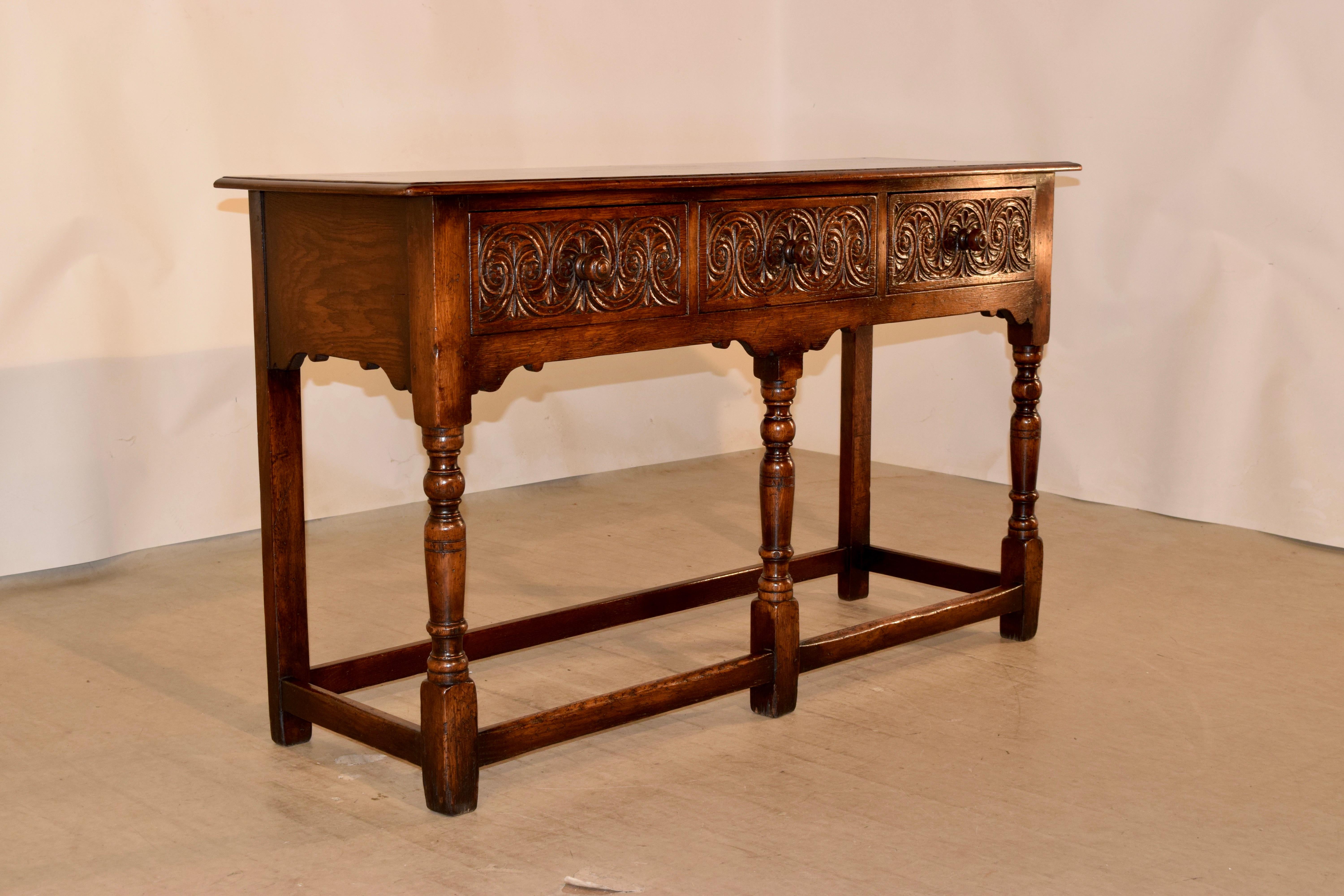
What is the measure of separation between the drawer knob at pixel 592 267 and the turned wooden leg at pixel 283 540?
674 mm

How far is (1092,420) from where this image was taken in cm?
536

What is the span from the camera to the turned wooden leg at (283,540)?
9.64ft

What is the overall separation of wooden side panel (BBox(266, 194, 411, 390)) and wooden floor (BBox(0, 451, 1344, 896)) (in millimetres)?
844

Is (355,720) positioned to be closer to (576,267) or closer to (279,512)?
(279,512)

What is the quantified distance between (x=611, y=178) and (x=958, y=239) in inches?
43.1

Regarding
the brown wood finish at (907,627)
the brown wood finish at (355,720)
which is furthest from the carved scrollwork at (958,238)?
the brown wood finish at (355,720)

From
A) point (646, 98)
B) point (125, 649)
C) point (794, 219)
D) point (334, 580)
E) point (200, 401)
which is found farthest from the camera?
point (646, 98)

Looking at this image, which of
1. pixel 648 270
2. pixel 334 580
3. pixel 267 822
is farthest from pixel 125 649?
pixel 648 270

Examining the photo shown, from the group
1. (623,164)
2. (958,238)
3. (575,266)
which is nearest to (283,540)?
(575,266)

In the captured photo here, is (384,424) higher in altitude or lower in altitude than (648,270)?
lower

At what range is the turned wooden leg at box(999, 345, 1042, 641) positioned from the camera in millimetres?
3699

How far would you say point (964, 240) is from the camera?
3.45 metres

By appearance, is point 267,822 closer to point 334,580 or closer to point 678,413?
point 334,580

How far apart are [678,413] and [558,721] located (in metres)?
3.44
